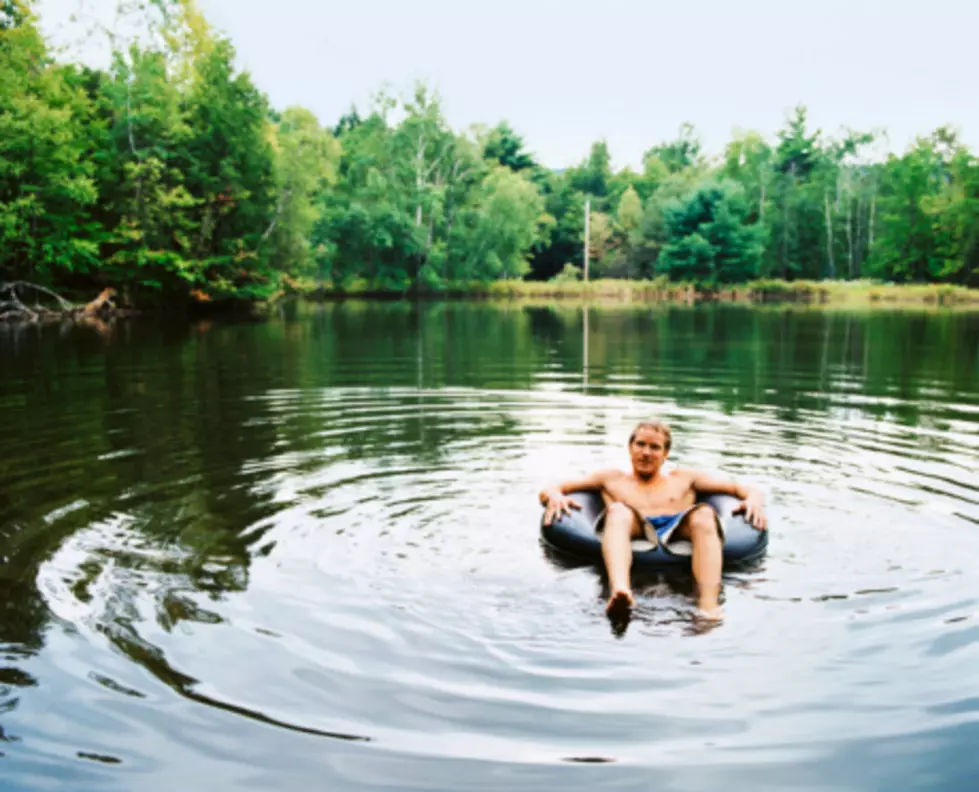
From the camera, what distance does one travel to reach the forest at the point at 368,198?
34.4 meters

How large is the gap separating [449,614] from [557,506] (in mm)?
1348

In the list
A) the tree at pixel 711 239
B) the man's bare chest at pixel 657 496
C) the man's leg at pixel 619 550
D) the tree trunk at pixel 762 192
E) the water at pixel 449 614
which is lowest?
the water at pixel 449 614

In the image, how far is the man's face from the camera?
5.94m

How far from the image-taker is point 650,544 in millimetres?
5637

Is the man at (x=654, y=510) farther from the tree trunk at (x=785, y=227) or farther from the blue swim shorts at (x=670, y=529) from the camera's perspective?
the tree trunk at (x=785, y=227)

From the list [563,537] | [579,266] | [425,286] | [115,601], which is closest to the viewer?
[115,601]

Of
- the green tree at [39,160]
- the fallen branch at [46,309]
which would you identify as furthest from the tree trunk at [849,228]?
the green tree at [39,160]

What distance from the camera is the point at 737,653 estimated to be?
178 inches

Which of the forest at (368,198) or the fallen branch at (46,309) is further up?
the forest at (368,198)

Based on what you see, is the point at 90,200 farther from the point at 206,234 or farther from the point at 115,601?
the point at 115,601

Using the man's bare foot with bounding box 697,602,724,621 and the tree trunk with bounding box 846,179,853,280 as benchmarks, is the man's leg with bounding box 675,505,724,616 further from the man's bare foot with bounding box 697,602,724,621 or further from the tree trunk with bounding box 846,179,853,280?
the tree trunk with bounding box 846,179,853,280

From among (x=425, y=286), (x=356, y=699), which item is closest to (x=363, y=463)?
(x=356, y=699)

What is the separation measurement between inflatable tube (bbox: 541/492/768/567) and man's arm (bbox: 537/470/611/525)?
54mm

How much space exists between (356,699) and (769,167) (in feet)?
243
